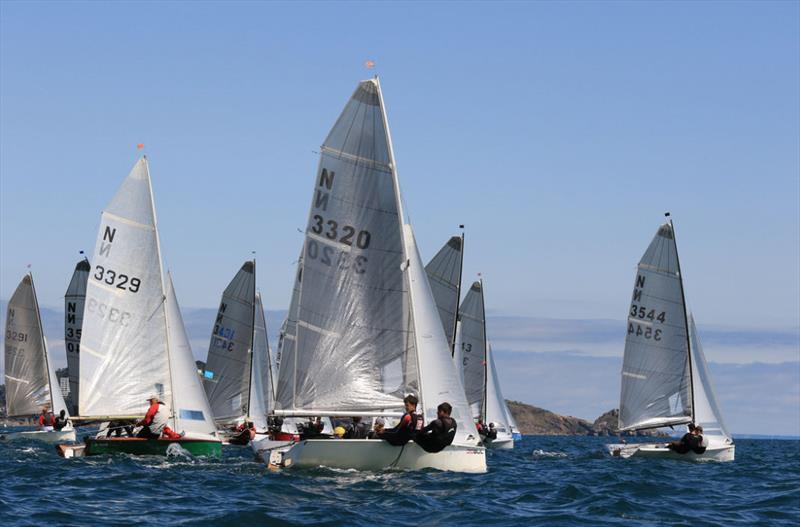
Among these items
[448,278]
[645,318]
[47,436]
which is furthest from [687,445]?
[47,436]

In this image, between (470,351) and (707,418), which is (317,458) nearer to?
(707,418)

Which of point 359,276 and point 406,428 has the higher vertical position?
point 359,276

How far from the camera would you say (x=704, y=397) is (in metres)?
43.8

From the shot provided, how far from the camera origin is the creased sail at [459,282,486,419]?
198 ft

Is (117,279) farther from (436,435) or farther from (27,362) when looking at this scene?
(27,362)

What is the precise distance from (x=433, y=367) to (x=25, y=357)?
33914 mm

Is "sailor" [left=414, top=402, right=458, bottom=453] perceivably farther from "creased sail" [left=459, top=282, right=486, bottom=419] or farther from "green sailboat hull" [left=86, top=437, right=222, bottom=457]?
"creased sail" [left=459, top=282, right=486, bottom=419]

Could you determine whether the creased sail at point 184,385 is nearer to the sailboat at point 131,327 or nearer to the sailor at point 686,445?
the sailboat at point 131,327

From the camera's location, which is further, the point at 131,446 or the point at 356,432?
the point at 131,446

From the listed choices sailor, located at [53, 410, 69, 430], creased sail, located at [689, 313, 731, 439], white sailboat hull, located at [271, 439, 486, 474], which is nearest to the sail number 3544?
creased sail, located at [689, 313, 731, 439]

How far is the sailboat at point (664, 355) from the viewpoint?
4388cm

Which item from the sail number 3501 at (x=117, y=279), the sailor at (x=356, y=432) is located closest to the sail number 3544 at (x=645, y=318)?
the sail number 3501 at (x=117, y=279)

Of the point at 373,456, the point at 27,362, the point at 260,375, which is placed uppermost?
the point at 27,362

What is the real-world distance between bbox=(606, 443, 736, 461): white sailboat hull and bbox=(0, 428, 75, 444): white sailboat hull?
22994 millimetres
